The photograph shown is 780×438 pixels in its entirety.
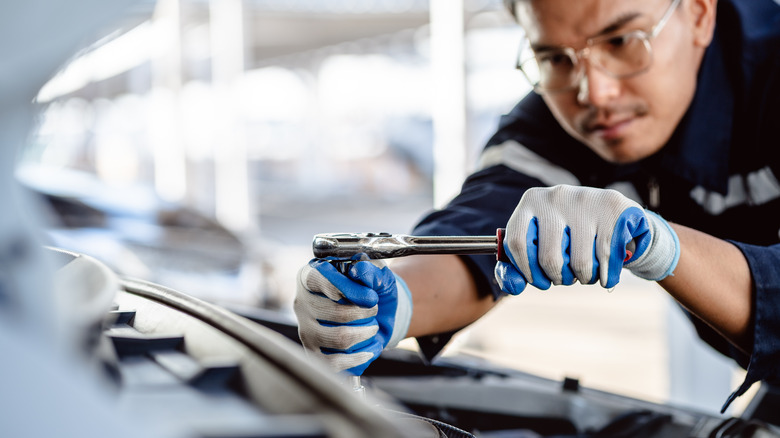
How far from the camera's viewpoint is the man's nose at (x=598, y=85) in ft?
3.53

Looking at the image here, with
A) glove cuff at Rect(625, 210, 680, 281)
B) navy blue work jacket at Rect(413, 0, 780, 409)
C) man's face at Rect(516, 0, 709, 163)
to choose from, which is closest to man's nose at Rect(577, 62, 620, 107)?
man's face at Rect(516, 0, 709, 163)

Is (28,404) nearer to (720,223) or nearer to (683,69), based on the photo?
(683,69)

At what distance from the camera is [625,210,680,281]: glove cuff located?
802 mm

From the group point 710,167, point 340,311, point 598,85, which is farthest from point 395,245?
point 710,167

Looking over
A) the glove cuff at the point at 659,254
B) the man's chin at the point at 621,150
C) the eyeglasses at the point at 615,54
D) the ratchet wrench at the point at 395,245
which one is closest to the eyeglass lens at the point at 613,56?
the eyeglasses at the point at 615,54

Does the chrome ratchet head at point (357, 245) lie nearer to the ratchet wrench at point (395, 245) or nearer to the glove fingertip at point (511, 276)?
the ratchet wrench at point (395, 245)

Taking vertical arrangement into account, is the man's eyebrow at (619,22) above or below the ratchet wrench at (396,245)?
above

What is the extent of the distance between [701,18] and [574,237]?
2.11 ft

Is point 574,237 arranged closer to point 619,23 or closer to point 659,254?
point 659,254

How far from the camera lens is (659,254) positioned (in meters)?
0.81

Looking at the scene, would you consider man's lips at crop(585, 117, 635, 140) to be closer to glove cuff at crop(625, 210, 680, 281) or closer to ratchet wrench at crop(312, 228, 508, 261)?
glove cuff at crop(625, 210, 680, 281)

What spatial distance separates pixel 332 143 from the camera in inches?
407

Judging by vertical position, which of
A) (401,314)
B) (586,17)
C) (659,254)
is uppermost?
(586,17)

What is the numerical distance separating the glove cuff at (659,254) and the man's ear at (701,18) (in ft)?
1.64
